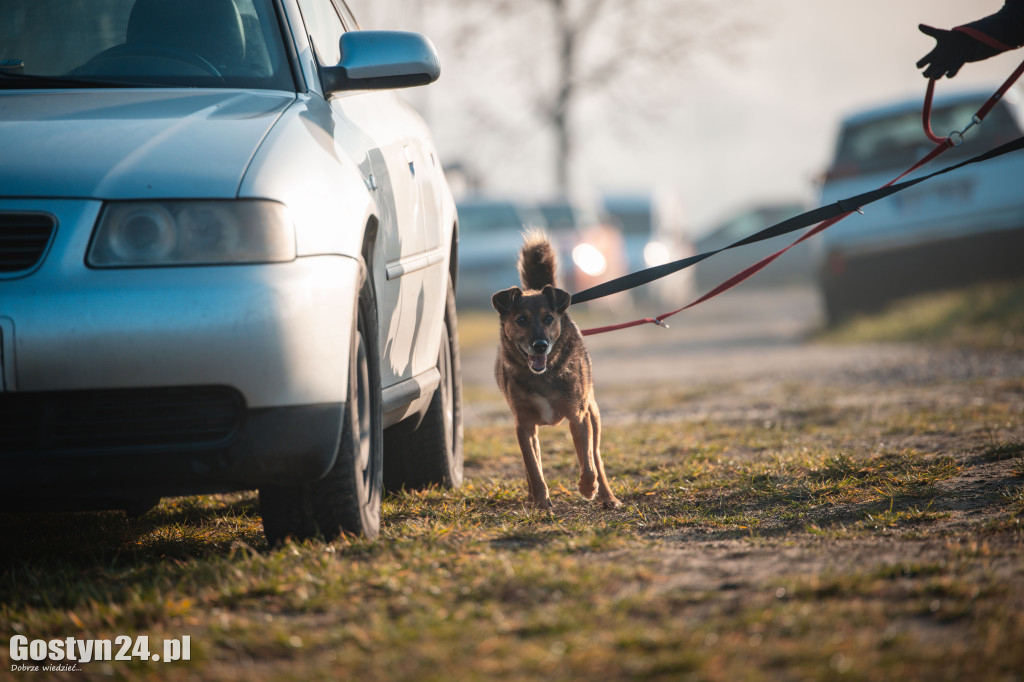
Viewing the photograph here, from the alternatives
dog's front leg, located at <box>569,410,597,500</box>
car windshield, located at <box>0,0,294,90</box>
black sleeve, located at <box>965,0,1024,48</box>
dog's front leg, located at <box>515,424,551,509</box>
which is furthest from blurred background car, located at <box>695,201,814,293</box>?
car windshield, located at <box>0,0,294,90</box>

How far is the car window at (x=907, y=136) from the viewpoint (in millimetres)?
10625

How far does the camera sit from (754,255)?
28.8 metres

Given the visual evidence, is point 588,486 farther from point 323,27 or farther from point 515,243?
point 515,243

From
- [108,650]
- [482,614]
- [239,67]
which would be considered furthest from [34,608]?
[239,67]

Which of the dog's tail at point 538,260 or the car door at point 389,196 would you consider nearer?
the car door at point 389,196

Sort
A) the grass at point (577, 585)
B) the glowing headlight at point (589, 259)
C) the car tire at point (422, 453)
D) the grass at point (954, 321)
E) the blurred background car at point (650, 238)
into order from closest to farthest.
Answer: the grass at point (577, 585) < the car tire at point (422, 453) < the grass at point (954, 321) < the glowing headlight at point (589, 259) < the blurred background car at point (650, 238)

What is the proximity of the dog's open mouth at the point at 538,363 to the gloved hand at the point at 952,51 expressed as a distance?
2.18 meters

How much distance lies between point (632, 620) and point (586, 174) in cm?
3879

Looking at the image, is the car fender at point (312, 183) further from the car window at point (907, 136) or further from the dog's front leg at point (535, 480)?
the car window at point (907, 136)

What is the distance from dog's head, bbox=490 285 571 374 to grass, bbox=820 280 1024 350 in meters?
6.80

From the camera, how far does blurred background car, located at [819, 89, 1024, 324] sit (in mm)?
10969

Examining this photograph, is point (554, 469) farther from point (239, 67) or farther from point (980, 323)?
point (980, 323)

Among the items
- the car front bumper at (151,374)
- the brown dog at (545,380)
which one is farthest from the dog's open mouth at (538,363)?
the car front bumper at (151,374)

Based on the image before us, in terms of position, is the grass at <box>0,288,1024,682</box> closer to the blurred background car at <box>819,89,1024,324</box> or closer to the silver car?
the silver car
